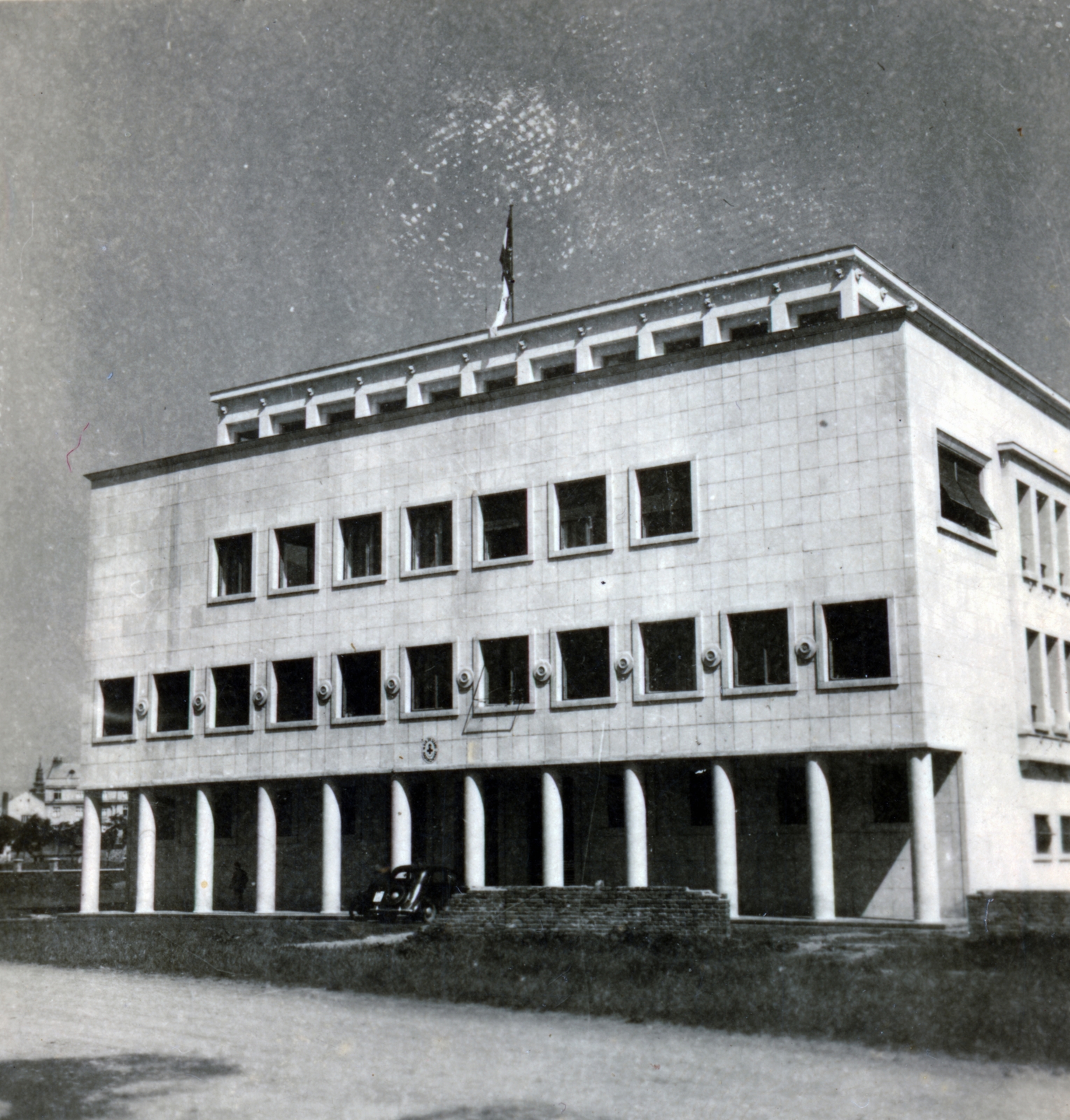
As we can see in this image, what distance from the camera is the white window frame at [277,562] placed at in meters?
38.4

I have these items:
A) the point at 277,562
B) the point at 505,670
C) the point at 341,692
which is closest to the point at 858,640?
the point at 505,670

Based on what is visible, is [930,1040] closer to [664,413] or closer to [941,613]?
[941,613]

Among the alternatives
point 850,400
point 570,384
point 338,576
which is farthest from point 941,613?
point 338,576

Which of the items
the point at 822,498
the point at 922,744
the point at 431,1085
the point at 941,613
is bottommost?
the point at 431,1085

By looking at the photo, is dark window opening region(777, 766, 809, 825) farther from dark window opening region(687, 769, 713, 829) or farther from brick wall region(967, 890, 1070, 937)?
brick wall region(967, 890, 1070, 937)

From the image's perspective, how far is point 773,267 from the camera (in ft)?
120

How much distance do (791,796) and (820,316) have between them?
13028 mm

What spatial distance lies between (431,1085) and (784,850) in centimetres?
2083

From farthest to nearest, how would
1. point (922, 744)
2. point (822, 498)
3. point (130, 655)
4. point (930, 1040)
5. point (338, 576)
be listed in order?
point (130, 655)
point (338, 576)
point (822, 498)
point (922, 744)
point (930, 1040)

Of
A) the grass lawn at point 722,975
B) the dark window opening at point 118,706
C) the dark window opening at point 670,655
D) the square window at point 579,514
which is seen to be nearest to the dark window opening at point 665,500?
the square window at point 579,514

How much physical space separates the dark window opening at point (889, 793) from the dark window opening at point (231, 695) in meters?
→ 18.3

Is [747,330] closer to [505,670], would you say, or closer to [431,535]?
[431,535]

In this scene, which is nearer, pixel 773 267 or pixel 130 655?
pixel 773 267

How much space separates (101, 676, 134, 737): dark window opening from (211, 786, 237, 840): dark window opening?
3.36m
